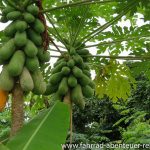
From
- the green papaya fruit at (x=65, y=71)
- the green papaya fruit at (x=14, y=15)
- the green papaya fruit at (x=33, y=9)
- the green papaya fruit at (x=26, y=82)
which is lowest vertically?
the green papaya fruit at (x=26, y=82)

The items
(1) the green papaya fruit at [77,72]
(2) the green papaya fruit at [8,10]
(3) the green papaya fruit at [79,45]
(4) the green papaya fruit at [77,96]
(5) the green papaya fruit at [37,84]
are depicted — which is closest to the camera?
(5) the green papaya fruit at [37,84]

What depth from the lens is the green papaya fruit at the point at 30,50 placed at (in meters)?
2.64

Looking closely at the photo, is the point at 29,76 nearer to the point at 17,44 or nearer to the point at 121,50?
the point at 17,44

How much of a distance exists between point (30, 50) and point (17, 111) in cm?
46

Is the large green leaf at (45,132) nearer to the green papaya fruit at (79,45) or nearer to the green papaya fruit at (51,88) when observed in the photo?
the green papaya fruit at (51,88)

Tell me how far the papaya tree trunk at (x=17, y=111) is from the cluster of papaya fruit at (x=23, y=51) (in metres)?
0.04

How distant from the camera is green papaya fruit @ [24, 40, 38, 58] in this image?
8.67 ft

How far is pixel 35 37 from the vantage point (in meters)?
2.78

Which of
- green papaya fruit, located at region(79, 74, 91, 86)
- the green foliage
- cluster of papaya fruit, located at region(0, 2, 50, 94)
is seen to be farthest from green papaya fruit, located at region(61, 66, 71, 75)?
the green foliage

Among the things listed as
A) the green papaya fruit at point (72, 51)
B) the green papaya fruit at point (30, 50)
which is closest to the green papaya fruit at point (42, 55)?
the green papaya fruit at point (30, 50)

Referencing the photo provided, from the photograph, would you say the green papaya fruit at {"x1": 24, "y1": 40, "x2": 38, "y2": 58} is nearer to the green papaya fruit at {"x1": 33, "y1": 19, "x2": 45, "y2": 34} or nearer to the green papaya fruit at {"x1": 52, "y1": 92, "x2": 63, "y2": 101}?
the green papaya fruit at {"x1": 33, "y1": 19, "x2": 45, "y2": 34}

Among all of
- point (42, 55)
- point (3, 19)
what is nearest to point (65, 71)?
point (42, 55)

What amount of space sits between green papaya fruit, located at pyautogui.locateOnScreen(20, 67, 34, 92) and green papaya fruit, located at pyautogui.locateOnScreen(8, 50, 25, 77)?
0.11 ft

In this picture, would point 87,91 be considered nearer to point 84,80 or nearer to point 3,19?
point 84,80
